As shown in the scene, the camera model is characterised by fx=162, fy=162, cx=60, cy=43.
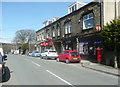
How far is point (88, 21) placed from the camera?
76.9 feet

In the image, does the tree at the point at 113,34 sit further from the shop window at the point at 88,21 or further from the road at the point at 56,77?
the shop window at the point at 88,21

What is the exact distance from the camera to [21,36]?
237 feet

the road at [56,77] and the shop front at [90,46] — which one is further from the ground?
the shop front at [90,46]

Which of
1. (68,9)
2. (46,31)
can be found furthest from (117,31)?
(46,31)

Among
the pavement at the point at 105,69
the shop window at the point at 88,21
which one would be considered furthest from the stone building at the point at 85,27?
the pavement at the point at 105,69

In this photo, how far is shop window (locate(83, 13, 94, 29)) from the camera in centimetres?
2266

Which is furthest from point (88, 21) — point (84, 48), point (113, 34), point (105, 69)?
point (105, 69)

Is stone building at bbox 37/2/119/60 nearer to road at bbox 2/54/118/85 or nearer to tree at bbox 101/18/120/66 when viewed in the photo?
tree at bbox 101/18/120/66

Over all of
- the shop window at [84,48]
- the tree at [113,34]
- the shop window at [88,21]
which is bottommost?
the shop window at [84,48]

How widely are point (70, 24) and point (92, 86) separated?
2205 cm

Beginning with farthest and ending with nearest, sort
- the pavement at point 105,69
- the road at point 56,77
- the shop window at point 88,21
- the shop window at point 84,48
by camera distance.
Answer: the shop window at point 84,48
the shop window at point 88,21
the pavement at point 105,69
the road at point 56,77

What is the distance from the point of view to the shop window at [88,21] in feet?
74.3

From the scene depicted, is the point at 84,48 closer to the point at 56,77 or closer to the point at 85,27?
the point at 85,27

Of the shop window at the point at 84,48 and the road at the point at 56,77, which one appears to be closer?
the road at the point at 56,77
